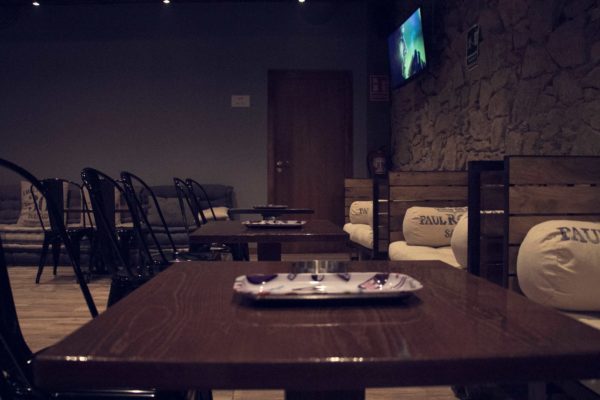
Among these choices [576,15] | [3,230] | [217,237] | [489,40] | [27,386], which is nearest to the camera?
[27,386]

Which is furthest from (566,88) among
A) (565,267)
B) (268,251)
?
(268,251)

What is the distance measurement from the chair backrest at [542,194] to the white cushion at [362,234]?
2023 millimetres

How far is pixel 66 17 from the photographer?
682 centimetres

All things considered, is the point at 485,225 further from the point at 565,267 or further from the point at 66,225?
the point at 66,225

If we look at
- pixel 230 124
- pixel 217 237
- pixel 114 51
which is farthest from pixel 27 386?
pixel 114 51

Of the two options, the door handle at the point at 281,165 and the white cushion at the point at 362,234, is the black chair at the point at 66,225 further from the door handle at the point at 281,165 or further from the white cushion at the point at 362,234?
the door handle at the point at 281,165

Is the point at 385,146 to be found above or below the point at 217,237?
above

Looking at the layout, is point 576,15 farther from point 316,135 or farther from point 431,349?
point 316,135

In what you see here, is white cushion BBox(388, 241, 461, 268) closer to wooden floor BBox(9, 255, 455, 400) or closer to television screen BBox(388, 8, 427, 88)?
wooden floor BBox(9, 255, 455, 400)

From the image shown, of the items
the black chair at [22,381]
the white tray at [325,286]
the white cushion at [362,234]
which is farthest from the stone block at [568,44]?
the black chair at [22,381]

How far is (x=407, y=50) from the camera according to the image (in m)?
5.33

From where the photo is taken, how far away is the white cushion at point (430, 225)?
3064mm

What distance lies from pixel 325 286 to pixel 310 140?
6.14 m

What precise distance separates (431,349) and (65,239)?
83 centimetres
